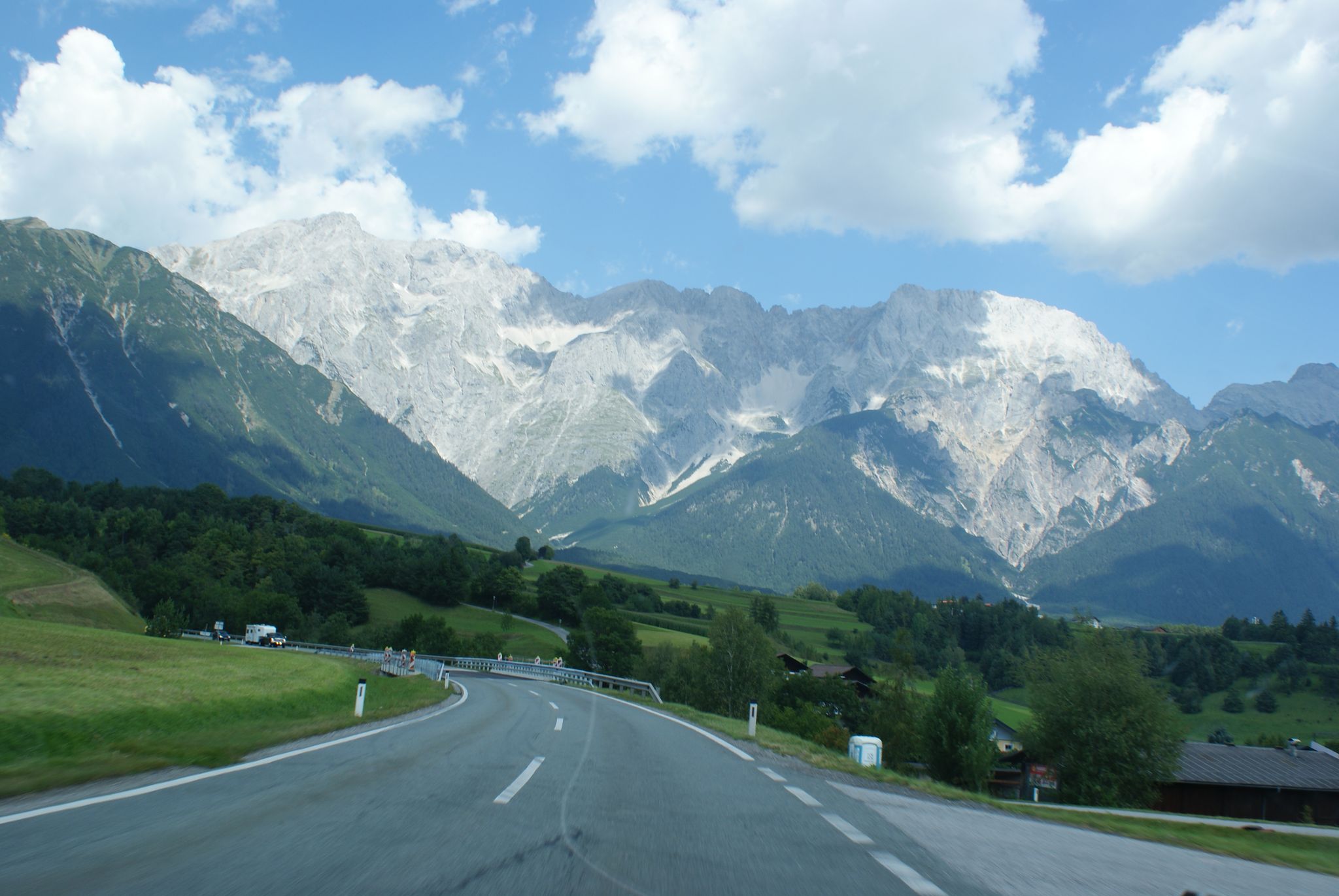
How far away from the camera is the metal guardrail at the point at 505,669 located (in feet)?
167

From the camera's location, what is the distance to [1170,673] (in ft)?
484

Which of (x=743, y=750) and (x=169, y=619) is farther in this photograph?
(x=169, y=619)

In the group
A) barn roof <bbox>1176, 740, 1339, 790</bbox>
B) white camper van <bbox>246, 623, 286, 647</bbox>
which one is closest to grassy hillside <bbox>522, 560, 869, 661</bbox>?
white camper van <bbox>246, 623, 286, 647</bbox>

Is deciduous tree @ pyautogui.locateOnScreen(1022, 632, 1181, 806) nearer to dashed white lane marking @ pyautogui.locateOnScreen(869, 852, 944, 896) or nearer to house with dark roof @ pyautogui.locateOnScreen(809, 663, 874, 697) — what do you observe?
dashed white lane marking @ pyautogui.locateOnScreen(869, 852, 944, 896)

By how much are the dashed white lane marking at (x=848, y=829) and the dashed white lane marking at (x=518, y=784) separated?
3794 mm

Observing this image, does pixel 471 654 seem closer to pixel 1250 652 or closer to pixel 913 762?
pixel 913 762

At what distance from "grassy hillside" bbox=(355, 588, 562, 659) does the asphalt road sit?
96967mm

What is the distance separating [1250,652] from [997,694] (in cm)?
4624

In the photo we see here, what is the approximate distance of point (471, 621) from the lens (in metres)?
131

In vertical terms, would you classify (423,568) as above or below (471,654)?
above

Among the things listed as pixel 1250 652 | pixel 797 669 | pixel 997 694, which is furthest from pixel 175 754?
pixel 1250 652

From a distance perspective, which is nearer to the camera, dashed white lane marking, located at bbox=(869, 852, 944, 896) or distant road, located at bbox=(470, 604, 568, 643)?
dashed white lane marking, located at bbox=(869, 852, 944, 896)

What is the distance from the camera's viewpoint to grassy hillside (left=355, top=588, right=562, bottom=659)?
11369 cm

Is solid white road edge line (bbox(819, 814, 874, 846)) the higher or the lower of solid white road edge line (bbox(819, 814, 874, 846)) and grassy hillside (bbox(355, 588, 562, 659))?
the higher
